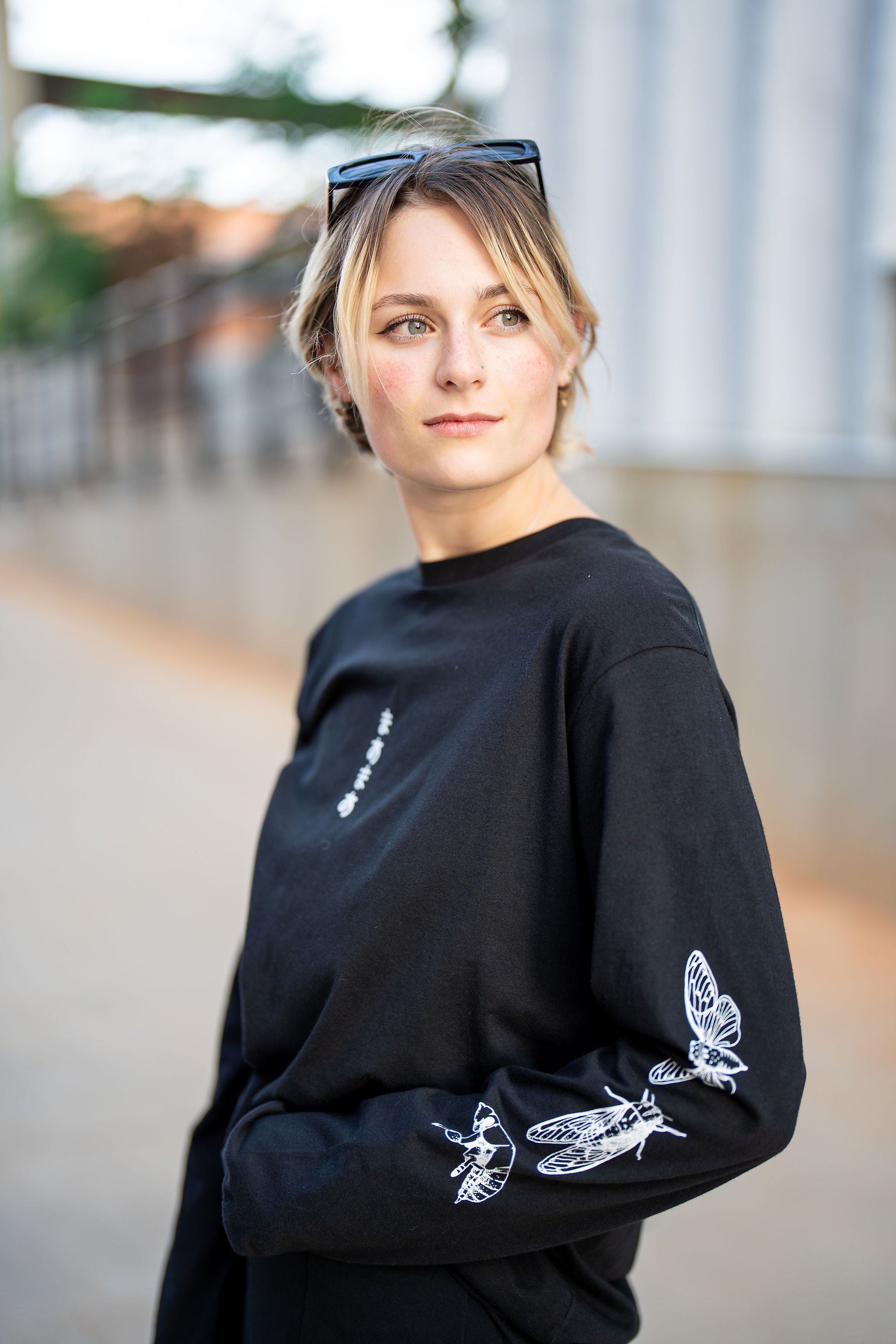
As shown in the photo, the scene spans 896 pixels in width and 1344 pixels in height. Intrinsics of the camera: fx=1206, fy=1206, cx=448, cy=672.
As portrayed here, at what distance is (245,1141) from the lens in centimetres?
114

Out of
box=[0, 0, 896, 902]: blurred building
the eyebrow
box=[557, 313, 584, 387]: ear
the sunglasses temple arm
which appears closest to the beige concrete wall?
box=[0, 0, 896, 902]: blurred building

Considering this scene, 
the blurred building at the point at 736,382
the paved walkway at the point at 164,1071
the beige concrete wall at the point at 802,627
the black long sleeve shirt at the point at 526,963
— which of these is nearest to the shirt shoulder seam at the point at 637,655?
the black long sleeve shirt at the point at 526,963

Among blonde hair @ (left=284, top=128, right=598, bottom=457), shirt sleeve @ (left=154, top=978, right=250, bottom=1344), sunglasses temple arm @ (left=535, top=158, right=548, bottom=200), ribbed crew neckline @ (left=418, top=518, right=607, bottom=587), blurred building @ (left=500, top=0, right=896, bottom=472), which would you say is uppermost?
blurred building @ (left=500, top=0, right=896, bottom=472)

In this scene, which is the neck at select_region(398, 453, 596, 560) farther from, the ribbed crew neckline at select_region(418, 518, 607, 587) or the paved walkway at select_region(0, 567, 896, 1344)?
the paved walkway at select_region(0, 567, 896, 1344)

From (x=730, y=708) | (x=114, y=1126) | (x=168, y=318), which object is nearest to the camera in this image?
(x=730, y=708)

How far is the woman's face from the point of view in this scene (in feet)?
3.76

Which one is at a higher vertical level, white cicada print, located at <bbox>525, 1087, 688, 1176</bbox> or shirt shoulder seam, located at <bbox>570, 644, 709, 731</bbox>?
shirt shoulder seam, located at <bbox>570, 644, 709, 731</bbox>

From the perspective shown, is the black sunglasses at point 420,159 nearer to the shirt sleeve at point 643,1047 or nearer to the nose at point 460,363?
the nose at point 460,363

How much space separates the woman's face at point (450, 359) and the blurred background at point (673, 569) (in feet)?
1.08

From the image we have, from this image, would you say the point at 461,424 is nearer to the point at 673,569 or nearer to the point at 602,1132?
the point at 602,1132

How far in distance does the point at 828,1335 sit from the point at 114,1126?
6.10ft

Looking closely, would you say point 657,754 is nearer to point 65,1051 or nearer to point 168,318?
point 65,1051

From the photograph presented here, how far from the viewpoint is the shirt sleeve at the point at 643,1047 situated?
0.96 m

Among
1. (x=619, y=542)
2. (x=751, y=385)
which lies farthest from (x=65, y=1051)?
(x=751, y=385)
